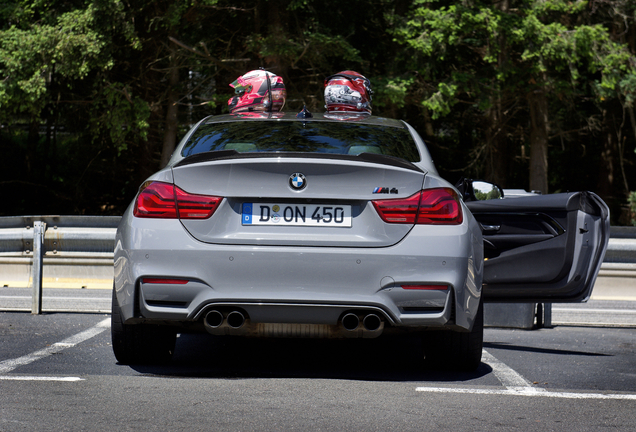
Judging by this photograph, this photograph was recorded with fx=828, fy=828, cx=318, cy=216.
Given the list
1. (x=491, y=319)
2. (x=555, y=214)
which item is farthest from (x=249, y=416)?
(x=491, y=319)

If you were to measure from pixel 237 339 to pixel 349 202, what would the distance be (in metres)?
2.22

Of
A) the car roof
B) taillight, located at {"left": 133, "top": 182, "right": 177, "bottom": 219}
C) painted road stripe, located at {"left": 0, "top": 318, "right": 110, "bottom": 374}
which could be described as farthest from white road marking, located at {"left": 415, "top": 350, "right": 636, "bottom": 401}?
painted road stripe, located at {"left": 0, "top": 318, "right": 110, "bottom": 374}

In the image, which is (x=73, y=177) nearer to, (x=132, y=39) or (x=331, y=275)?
(x=132, y=39)

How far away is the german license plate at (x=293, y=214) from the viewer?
166 inches

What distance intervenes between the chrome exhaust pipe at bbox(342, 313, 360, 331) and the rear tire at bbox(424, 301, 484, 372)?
2.43ft

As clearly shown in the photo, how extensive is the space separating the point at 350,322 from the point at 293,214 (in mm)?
635

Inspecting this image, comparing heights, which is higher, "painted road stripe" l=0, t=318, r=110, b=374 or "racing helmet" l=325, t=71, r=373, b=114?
"racing helmet" l=325, t=71, r=373, b=114

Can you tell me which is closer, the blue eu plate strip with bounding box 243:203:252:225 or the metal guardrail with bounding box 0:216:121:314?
the blue eu plate strip with bounding box 243:203:252:225

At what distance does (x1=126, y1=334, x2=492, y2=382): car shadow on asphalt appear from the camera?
4.81 metres

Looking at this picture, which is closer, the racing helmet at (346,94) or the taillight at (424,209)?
the taillight at (424,209)

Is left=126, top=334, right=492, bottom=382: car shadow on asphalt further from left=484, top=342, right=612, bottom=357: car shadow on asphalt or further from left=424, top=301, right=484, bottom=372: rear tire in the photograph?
left=484, top=342, right=612, bottom=357: car shadow on asphalt

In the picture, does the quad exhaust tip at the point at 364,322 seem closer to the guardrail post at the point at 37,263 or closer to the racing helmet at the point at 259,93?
the racing helmet at the point at 259,93

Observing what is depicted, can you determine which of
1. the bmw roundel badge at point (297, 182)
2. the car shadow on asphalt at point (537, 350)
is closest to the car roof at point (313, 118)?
the bmw roundel badge at point (297, 182)

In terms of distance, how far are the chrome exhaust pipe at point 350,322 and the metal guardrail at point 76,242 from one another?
440cm
